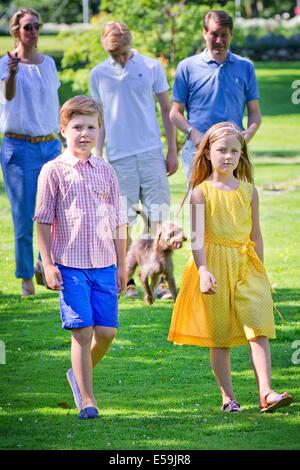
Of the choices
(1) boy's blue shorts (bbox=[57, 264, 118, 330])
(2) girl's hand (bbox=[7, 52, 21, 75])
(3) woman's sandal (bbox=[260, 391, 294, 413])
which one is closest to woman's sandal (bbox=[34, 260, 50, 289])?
(2) girl's hand (bbox=[7, 52, 21, 75])

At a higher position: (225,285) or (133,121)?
(133,121)

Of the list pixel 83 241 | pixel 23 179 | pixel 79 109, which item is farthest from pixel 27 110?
pixel 83 241

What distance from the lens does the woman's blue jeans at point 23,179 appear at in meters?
9.56

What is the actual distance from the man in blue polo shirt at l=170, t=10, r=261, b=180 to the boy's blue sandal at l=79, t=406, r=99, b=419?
3.26m

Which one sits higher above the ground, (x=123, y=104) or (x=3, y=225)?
(x=123, y=104)

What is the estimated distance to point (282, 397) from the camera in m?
5.96

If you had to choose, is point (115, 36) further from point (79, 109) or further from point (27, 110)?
point (79, 109)

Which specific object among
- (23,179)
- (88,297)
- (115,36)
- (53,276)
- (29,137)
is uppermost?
(115,36)

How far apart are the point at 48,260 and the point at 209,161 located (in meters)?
1.10

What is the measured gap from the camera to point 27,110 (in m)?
9.55

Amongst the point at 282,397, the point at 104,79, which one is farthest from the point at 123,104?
the point at 282,397

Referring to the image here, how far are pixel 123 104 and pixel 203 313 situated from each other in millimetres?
3663
